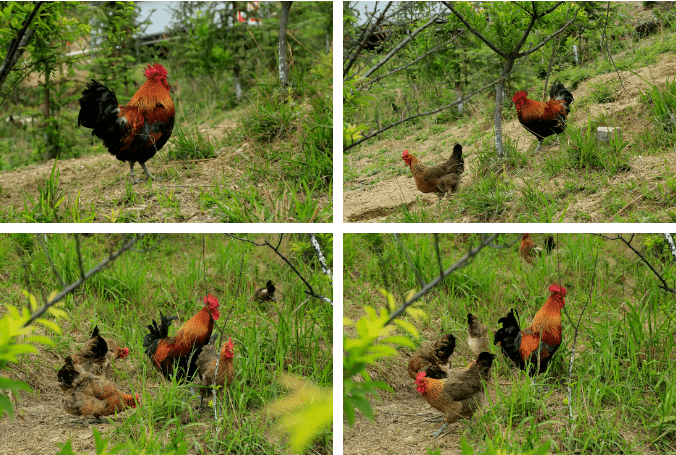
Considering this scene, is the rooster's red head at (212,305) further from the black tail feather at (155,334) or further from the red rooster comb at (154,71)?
the red rooster comb at (154,71)

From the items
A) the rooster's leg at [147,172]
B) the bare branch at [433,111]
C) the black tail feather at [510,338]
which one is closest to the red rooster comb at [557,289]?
the black tail feather at [510,338]

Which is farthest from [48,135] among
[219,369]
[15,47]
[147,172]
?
[219,369]

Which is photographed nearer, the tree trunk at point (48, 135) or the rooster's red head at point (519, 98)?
the rooster's red head at point (519, 98)

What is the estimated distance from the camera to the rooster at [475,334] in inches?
74.7

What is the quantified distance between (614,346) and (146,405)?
1829 mm

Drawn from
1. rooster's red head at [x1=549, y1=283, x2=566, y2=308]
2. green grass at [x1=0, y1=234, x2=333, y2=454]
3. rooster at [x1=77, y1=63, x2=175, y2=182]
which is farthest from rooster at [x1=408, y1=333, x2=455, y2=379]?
rooster at [x1=77, y1=63, x2=175, y2=182]

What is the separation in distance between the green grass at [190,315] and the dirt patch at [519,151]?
1.32 feet

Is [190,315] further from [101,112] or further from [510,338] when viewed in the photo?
[510,338]

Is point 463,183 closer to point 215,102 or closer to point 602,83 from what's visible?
point 602,83

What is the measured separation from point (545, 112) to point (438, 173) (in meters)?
0.38

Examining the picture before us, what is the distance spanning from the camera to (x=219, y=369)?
190cm

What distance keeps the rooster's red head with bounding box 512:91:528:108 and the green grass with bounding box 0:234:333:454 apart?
3.00ft

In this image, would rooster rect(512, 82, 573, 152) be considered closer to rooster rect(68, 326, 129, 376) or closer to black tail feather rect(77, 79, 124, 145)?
black tail feather rect(77, 79, 124, 145)

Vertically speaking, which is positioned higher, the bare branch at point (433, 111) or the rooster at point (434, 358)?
the bare branch at point (433, 111)
